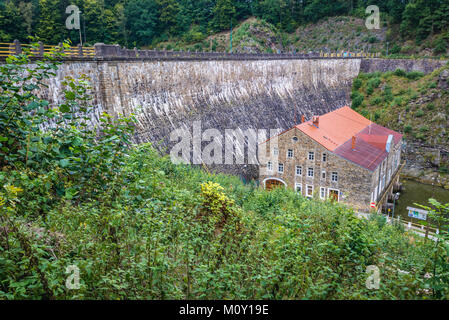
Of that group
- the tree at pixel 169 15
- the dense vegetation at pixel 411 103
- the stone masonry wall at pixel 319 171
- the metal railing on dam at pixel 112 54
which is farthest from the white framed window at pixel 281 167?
the tree at pixel 169 15

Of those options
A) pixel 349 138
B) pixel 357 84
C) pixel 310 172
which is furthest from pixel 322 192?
pixel 357 84

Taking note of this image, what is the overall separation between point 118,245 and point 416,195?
36559 mm

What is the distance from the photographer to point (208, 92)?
101ft

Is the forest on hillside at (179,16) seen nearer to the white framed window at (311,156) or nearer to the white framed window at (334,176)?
the white framed window at (311,156)

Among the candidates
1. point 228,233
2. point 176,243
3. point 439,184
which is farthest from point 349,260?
point 439,184

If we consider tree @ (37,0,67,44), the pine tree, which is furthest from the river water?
tree @ (37,0,67,44)

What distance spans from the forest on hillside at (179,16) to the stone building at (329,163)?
1526 inches

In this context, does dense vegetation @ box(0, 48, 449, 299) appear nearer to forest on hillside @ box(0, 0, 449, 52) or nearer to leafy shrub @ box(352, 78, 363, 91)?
forest on hillside @ box(0, 0, 449, 52)

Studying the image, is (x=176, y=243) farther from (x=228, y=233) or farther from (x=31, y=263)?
(x=31, y=263)

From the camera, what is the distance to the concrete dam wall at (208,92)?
21.2 meters

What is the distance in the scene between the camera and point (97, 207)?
7043 millimetres

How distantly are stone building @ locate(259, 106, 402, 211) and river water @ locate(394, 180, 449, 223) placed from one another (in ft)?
13.7

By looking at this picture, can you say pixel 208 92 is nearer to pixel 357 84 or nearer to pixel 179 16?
pixel 357 84

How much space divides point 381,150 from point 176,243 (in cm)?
2532
